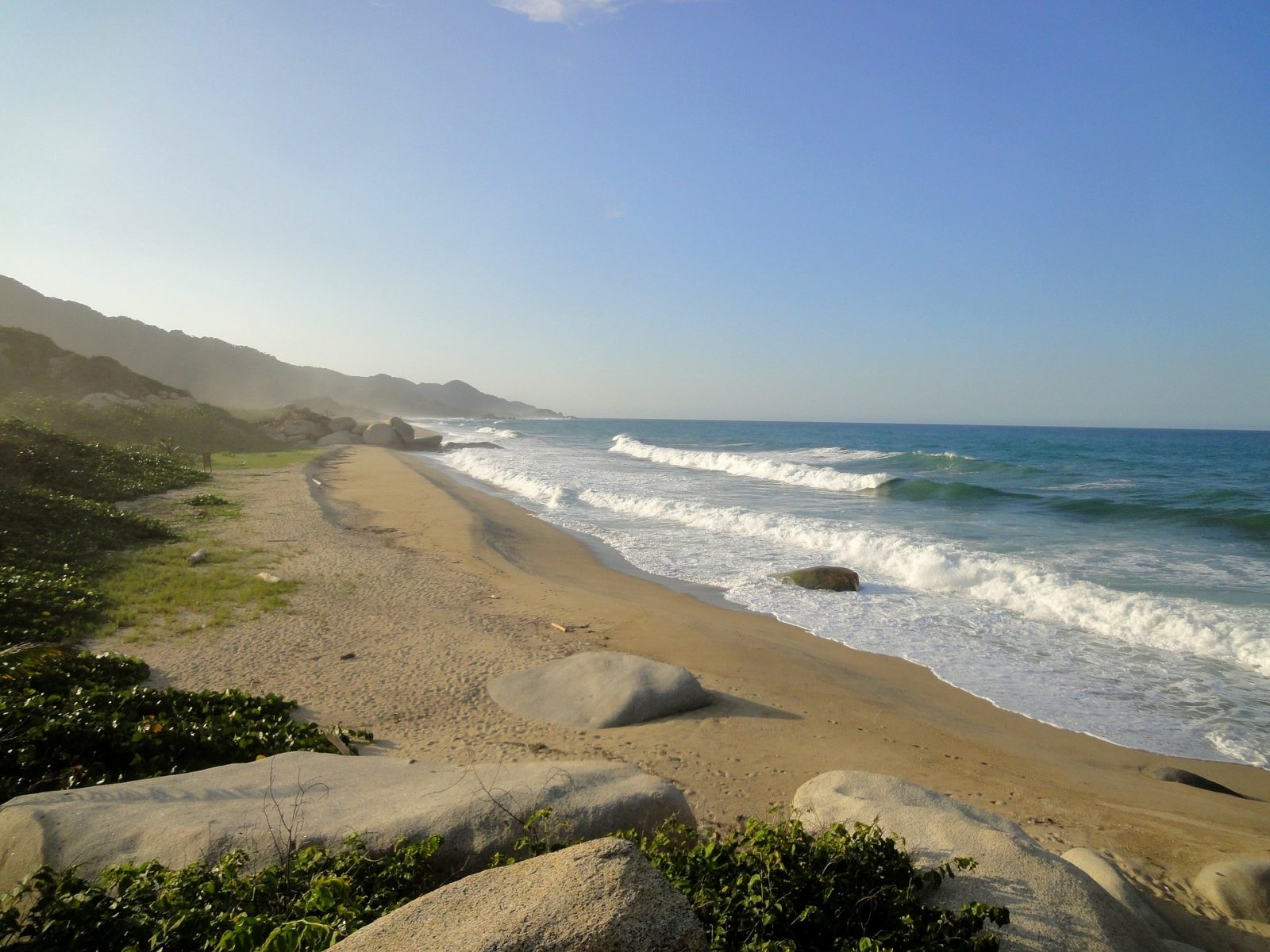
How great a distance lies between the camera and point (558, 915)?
207cm

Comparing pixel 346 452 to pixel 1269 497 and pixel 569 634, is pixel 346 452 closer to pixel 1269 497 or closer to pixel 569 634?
pixel 569 634

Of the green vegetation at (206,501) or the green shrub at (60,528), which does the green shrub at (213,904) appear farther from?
the green vegetation at (206,501)

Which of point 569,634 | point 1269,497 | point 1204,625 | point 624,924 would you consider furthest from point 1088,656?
point 1269,497

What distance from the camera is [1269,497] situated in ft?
83.0

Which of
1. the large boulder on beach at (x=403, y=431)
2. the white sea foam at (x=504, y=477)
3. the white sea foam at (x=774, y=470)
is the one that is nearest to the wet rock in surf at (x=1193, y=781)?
the white sea foam at (x=504, y=477)

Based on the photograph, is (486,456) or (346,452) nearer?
(346,452)

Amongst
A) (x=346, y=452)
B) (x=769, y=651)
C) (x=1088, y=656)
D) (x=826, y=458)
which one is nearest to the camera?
(x=769, y=651)

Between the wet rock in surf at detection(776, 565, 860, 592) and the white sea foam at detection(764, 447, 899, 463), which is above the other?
the white sea foam at detection(764, 447, 899, 463)

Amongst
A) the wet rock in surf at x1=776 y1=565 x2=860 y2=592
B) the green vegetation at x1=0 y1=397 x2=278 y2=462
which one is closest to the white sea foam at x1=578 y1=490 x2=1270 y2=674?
the wet rock in surf at x1=776 y1=565 x2=860 y2=592

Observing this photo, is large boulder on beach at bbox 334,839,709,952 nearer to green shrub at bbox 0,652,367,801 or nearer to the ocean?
green shrub at bbox 0,652,367,801

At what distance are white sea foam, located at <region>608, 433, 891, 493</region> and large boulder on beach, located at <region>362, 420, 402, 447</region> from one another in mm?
18354

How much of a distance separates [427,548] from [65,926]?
11700 mm

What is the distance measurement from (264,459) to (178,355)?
103 metres

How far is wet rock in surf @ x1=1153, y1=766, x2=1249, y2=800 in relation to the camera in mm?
6184
